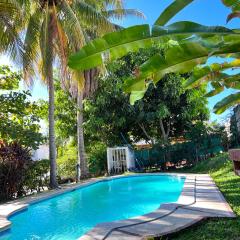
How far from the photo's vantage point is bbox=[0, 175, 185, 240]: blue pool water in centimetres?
735

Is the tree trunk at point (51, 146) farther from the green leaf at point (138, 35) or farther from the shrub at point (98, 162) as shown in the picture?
the green leaf at point (138, 35)

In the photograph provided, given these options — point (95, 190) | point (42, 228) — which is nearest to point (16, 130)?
point (95, 190)

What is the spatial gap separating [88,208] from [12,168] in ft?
11.0

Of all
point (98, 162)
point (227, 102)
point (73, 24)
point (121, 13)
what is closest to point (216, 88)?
point (227, 102)

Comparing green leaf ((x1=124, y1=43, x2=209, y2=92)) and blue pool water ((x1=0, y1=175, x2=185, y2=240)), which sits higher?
green leaf ((x1=124, y1=43, x2=209, y2=92))

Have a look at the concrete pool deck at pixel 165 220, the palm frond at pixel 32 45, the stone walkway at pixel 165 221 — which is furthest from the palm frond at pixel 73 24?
the stone walkway at pixel 165 221

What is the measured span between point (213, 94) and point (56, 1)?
11.6 m

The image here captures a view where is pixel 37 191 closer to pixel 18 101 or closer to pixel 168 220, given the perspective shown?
pixel 18 101

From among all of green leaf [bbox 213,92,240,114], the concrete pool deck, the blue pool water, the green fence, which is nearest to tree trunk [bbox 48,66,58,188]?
the blue pool water

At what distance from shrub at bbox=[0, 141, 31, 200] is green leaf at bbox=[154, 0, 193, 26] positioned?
989 centimetres

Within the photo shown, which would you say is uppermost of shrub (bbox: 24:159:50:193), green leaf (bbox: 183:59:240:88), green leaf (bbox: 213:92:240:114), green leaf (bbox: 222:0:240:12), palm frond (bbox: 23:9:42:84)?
palm frond (bbox: 23:9:42:84)

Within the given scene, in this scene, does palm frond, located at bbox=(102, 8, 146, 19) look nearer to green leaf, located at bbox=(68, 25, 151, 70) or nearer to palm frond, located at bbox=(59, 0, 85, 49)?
palm frond, located at bbox=(59, 0, 85, 49)

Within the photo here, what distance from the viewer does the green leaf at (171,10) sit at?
2.44 m

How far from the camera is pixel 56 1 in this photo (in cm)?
1366
